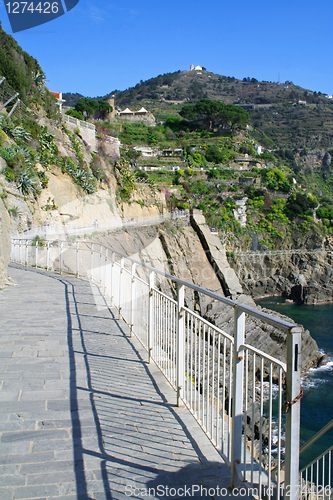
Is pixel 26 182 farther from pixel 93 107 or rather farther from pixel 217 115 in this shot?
pixel 217 115

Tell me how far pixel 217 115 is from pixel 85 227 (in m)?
65.3

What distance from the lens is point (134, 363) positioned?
498 centimetres

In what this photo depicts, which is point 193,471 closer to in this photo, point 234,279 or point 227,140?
point 234,279

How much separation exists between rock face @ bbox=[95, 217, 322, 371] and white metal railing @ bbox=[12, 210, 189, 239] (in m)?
0.78

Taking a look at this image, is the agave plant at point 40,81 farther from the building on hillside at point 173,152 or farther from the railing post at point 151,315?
the building on hillside at point 173,152

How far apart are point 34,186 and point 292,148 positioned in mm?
104683

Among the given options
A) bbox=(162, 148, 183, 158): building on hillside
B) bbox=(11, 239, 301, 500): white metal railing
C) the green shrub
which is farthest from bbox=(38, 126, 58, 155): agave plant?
bbox=(162, 148, 183, 158): building on hillside

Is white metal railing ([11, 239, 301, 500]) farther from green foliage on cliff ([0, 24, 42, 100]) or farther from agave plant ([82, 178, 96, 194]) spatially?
green foliage on cliff ([0, 24, 42, 100])

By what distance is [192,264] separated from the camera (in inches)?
1532

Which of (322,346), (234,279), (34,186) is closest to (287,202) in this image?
(234,279)

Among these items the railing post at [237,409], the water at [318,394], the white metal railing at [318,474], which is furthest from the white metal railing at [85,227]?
the railing post at [237,409]

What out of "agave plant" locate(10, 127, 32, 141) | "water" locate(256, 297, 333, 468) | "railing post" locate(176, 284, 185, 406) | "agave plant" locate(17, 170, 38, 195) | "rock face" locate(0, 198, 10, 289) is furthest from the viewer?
"agave plant" locate(10, 127, 32, 141)

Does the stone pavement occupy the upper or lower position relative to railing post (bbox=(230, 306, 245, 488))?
lower

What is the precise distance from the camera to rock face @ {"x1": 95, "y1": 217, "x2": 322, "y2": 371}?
70.8 ft
